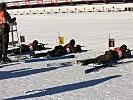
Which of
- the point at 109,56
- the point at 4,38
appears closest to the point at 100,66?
the point at 109,56

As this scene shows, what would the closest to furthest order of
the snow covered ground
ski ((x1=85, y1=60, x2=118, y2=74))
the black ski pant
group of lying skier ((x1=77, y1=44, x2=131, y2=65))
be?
the snow covered ground, ski ((x1=85, y1=60, x2=118, y2=74)), group of lying skier ((x1=77, y1=44, x2=131, y2=65)), the black ski pant

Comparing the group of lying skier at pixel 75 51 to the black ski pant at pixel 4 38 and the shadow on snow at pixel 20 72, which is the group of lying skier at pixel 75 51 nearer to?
the shadow on snow at pixel 20 72

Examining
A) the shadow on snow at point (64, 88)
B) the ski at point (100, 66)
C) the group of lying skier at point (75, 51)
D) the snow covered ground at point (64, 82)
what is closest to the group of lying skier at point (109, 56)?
the group of lying skier at point (75, 51)

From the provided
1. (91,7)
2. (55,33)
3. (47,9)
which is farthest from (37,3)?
(55,33)

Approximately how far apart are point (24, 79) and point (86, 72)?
1.48m

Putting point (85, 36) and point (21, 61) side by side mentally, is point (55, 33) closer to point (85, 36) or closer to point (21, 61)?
point (85, 36)

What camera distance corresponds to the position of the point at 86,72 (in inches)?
362

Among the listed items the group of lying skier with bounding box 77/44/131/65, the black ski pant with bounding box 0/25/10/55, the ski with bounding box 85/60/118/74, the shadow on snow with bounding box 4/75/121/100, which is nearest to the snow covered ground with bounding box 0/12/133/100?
the shadow on snow with bounding box 4/75/121/100

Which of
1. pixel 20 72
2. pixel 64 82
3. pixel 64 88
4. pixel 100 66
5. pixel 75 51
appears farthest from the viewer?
pixel 75 51

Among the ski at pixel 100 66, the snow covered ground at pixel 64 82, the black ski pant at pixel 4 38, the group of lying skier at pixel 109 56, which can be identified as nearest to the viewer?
the snow covered ground at pixel 64 82

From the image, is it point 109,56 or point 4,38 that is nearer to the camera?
point 109,56

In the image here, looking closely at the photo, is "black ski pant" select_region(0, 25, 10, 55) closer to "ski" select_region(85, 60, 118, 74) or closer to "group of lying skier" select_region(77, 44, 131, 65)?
"group of lying skier" select_region(77, 44, 131, 65)

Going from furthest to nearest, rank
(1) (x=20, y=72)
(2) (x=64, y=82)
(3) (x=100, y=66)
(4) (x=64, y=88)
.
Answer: (1) (x=20, y=72) → (3) (x=100, y=66) → (2) (x=64, y=82) → (4) (x=64, y=88)

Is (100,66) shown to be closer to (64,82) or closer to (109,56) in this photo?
(109,56)
